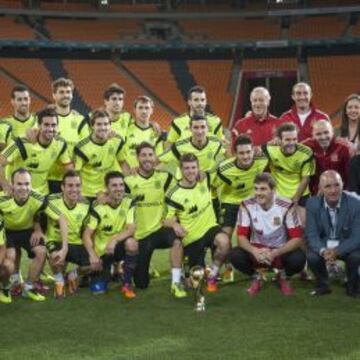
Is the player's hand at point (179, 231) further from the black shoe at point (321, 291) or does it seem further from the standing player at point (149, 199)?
the black shoe at point (321, 291)

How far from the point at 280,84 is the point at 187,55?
13.0 feet

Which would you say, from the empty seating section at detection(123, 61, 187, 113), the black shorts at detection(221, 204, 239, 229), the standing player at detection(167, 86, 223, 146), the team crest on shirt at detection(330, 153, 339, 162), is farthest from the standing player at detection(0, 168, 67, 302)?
the empty seating section at detection(123, 61, 187, 113)

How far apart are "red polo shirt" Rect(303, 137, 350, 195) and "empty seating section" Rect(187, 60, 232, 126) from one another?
59.1 feet

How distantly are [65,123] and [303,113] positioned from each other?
262 centimetres

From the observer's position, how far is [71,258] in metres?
6.11

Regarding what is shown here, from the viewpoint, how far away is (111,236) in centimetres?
618

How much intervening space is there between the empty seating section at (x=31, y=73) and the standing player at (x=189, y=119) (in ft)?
56.1

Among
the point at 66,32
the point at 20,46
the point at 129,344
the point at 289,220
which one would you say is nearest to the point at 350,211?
the point at 289,220

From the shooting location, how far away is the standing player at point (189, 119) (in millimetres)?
7484

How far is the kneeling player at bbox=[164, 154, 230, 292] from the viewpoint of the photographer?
6.07 meters

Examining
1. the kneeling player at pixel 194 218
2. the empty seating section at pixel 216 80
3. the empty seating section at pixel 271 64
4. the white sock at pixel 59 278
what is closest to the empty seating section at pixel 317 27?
the empty seating section at pixel 271 64

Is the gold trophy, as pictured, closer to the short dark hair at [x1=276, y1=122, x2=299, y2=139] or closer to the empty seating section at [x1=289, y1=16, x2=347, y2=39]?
the short dark hair at [x1=276, y1=122, x2=299, y2=139]

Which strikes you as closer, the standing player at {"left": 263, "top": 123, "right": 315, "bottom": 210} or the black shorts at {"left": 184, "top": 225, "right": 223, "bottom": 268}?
the black shorts at {"left": 184, "top": 225, "right": 223, "bottom": 268}

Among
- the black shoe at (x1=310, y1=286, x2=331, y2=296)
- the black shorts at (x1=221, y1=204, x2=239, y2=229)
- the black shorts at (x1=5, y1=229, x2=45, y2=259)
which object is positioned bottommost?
the black shoe at (x1=310, y1=286, x2=331, y2=296)
